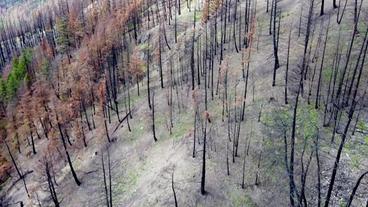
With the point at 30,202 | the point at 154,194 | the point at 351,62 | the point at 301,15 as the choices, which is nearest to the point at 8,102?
the point at 30,202

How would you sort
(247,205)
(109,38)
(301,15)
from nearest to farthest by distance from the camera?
(247,205) → (301,15) → (109,38)

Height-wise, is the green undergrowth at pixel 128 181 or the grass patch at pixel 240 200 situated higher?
the grass patch at pixel 240 200

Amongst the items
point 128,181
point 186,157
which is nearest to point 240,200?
point 186,157

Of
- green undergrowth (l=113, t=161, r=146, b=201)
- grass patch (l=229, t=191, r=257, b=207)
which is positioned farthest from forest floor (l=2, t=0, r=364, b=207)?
green undergrowth (l=113, t=161, r=146, b=201)

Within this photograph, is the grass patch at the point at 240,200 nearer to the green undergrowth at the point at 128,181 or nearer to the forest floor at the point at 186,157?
the forest floor at the point at 186,157

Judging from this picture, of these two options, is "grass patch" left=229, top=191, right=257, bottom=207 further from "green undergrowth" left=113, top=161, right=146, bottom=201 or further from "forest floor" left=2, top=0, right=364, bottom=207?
"green undergrowth" left=113, top=161, right=146, bottom=201

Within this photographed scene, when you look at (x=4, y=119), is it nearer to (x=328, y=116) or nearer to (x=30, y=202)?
(x=30, y=202)

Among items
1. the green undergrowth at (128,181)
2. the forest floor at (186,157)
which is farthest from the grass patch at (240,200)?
the green undergrowth at (128,181)

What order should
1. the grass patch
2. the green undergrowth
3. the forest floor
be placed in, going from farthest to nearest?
the green undergrowth, the forest floor, the grass patch

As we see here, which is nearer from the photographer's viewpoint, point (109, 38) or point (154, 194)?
point (154, 194)
